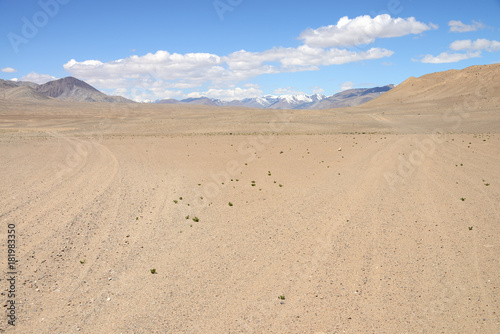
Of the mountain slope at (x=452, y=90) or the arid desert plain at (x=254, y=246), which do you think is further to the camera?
the mountain slope at (x=452, y=90)

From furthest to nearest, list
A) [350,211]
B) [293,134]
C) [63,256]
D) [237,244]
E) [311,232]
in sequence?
[293,134]
[350,211]
[311,232]
[237,244]
[63,256]

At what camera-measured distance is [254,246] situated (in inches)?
478

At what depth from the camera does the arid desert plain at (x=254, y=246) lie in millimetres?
8438

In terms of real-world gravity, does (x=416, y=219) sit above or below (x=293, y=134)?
below

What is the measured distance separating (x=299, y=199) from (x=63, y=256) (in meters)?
10.6

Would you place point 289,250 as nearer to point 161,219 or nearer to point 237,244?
point 237,244

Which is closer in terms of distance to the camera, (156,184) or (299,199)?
(299,199)

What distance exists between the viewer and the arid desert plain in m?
8.44

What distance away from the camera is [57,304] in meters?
8.80

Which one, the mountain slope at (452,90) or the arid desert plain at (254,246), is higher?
the mountain slope at (452,90)

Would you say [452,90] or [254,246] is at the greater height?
[452,90]

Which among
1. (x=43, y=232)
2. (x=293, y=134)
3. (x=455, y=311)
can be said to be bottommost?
(x=455, y=311)

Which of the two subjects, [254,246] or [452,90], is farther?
[452,90]

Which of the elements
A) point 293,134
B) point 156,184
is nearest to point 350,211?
point 156,184
